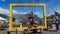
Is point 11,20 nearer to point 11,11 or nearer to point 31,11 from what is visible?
point 11,11

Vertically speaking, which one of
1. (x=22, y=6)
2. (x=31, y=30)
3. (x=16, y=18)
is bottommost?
(x=31, y=30)

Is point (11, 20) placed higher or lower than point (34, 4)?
lower

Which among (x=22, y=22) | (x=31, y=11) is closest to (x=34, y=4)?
(x=31, y=11)

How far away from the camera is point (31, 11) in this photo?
788 centimetres

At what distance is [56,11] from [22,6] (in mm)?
1993

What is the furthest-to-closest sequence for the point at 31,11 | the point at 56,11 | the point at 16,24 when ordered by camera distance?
the point at 56,11
the point at 16,24
the point at 31,11

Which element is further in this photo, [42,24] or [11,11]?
[42,24]

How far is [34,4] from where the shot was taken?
818cm

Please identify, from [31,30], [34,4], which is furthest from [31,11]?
[31,30]

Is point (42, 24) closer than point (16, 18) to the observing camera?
No

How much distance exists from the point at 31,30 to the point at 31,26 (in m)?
0.41

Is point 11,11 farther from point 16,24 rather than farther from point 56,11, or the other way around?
point 56,11

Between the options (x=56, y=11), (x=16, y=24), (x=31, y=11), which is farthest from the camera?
(x=56, y=11)

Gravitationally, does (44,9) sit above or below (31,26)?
above
